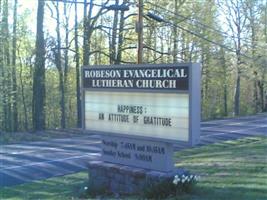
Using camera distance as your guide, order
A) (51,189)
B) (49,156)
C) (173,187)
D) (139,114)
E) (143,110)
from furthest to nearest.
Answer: (49,156), (51,189), (139,114), (143,110), (173,187)

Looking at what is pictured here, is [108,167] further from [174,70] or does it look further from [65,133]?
[65,133]

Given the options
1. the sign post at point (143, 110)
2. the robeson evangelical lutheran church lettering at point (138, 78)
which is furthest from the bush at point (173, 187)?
the robeson evangelical lutheran church lettering at point (138, 78)

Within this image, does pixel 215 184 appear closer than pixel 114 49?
Yes

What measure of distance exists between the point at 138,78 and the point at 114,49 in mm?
26787

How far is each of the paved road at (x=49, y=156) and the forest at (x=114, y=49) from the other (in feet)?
24.8

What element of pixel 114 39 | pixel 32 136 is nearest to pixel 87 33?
pixel 114 39

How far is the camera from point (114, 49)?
37312mm

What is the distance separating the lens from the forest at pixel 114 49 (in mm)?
34781

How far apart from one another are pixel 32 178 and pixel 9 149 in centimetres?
642

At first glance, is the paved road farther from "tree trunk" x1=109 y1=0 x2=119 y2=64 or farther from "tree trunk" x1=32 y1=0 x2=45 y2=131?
"tree trunk" x1=109 y1=0 x2=119 y2=64

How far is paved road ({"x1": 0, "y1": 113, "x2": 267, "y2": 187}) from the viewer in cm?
1566

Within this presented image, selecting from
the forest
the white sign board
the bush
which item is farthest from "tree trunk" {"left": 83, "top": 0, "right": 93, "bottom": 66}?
the bush

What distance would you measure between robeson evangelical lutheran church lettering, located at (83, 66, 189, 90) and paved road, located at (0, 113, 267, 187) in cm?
465

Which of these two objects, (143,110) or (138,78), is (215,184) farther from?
(138,78)
